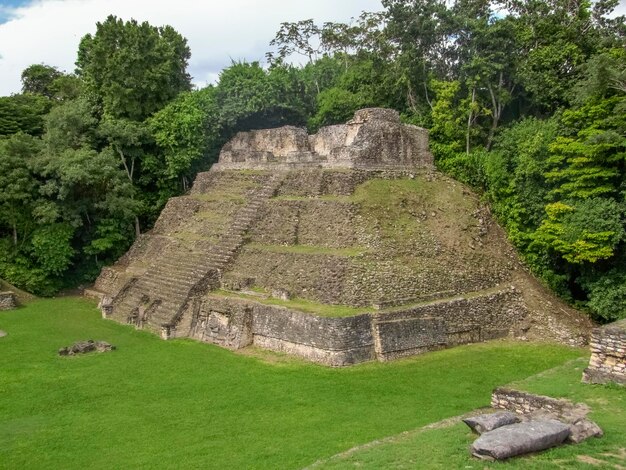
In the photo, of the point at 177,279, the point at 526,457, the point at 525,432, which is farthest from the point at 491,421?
the point at 177,279

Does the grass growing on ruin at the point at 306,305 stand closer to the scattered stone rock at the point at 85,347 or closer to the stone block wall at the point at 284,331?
the stone block wall at the point at 284,331

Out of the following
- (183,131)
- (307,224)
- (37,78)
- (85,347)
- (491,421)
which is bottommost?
(85,347)

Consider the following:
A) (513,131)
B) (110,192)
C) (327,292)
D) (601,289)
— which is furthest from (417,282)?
(110,192)

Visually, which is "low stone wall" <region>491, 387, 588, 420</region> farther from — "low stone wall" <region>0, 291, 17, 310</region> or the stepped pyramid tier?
"low stone wall" <region>0, 291, 17, 310</region>

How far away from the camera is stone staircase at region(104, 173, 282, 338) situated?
18109 mm

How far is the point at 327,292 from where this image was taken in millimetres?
16141

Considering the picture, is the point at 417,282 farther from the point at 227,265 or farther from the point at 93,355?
the point at 93,355

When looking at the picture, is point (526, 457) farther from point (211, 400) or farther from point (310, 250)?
point (310, 250)

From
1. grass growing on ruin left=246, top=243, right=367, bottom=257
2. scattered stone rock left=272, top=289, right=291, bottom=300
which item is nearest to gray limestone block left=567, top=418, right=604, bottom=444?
grass growing on ruin left=246, top=243, right=367, bottom=257

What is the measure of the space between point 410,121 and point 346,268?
420 inches

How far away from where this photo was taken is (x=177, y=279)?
63.2 ft

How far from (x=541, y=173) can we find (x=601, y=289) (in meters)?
3.97

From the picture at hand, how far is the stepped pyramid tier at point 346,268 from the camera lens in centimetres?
1569

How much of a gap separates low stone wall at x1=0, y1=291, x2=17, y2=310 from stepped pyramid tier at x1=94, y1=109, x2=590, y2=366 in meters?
3.31
